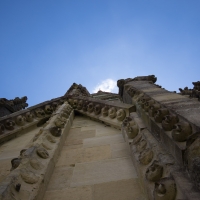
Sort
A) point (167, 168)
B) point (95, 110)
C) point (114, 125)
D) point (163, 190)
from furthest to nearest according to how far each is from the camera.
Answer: point (95, 110), point (114, 125), point (167, 168), point (163, 190)

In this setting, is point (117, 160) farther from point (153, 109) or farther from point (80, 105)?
point (80, 105)

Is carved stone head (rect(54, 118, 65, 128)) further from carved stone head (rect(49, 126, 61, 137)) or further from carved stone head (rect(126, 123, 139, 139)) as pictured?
carved stone head (rect(126, 123, 139, 139))

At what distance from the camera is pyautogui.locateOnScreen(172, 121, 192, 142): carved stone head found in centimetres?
217

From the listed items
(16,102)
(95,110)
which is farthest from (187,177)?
(16,102)

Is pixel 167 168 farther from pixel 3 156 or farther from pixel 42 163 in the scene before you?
pixel 3 156

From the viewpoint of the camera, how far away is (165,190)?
6.05 feet

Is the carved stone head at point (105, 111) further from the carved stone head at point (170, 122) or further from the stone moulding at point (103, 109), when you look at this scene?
the carved stone head at point (170, 122)

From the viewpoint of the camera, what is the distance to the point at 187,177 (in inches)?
74.5

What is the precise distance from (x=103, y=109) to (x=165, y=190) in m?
3.55

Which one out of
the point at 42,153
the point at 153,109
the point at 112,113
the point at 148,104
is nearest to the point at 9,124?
Answer: the point at 112,113

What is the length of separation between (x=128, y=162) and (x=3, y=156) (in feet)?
7.55

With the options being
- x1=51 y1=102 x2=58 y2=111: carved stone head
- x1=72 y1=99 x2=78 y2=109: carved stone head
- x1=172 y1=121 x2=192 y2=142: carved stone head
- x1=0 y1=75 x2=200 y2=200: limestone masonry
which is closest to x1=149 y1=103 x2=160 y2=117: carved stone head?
x1=0 y1=75 x2=200 y2=200: limestone masonry

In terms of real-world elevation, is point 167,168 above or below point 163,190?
above

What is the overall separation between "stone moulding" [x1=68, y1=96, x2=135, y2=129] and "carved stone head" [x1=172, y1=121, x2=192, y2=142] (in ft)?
7.11
